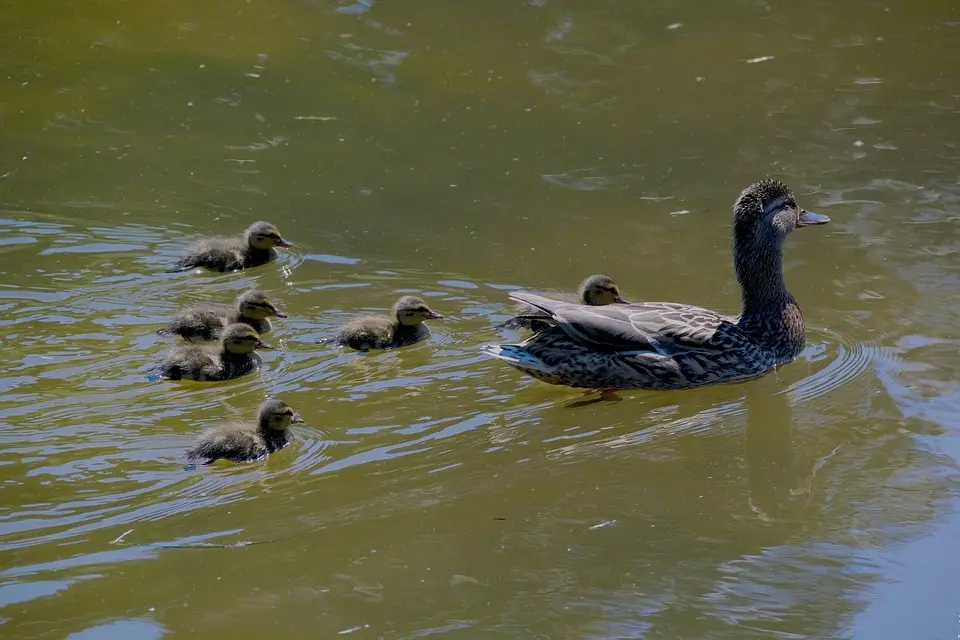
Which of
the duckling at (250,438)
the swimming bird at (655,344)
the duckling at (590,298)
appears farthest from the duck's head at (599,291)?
the duckling at (250,438)

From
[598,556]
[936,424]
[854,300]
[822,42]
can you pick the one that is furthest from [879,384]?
[822,42]

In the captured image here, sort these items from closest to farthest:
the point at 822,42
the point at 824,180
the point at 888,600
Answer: the point at 888,600, the point at 824,180, the point at 822,42

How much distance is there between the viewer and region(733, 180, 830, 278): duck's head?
20.5 ft

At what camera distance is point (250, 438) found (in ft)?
17.2

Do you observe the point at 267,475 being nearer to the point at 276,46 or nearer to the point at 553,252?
the point at 553,252

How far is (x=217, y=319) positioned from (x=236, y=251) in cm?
80

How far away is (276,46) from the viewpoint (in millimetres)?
10281

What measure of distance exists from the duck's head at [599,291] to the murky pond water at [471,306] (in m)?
0.35

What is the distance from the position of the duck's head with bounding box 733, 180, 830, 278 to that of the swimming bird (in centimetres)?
17

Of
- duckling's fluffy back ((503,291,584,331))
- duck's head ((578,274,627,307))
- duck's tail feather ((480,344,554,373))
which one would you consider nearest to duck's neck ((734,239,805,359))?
duck's head ((578,274,627,307))

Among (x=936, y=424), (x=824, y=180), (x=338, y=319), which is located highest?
(x=824, y=180)

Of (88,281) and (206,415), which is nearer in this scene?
(206,415)

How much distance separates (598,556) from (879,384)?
1.98m

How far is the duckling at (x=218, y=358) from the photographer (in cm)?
602
